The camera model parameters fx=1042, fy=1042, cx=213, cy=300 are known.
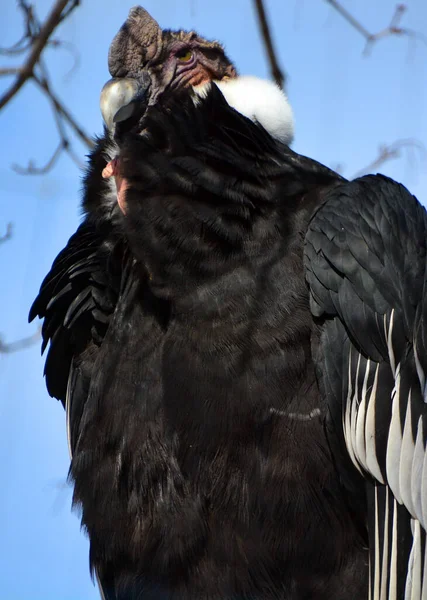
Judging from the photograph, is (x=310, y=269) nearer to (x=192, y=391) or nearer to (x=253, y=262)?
(x=253, y=262)

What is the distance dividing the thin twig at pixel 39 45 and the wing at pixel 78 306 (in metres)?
0.62

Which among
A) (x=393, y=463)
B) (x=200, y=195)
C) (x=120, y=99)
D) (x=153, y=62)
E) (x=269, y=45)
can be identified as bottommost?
(x=393, y=463)

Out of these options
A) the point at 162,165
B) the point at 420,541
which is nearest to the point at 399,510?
the point at 420,541

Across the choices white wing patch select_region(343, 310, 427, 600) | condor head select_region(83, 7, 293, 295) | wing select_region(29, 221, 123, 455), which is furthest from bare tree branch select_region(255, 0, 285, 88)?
white wing patch select_region(343, 310, 427, 600)

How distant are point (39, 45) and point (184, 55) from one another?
2.69 feet

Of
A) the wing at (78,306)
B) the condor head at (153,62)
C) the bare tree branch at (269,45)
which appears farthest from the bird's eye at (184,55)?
the wing at (78,306)

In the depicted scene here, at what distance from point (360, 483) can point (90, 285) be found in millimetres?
1374

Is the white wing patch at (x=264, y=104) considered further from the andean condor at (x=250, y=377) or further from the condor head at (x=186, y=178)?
the andean condor at (x=250, y=377)

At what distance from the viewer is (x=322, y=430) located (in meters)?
3.62

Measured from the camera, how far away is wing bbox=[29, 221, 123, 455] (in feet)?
13.6

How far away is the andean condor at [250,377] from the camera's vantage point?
11.6ft

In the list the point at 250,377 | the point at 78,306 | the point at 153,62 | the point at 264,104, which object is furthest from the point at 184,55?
the point at 250,377

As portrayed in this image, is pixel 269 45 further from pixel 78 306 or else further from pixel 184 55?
pixel 78 306

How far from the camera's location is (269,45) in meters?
4.78
